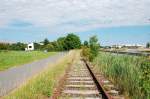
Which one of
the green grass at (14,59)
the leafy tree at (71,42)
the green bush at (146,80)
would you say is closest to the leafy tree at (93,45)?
the green grass at (14,59)

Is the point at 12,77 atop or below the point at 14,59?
below

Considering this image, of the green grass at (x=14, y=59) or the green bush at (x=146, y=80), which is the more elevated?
the green bush at (x=146, y=80)

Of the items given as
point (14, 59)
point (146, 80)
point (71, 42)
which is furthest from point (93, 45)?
point (71, 42)

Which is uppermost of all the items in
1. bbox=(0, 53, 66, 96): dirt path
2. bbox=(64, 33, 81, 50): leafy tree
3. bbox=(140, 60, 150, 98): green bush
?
bbox=(64, 33, 81, 50): leafy tree

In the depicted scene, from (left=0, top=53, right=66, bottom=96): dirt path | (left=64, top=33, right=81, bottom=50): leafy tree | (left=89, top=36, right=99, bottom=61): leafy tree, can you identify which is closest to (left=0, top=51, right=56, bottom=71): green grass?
(left=0, top=53, right=66, bottom=96): dirt path

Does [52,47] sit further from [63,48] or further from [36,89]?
[36,89]

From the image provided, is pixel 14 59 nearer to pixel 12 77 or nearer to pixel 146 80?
→ pixel 12 77

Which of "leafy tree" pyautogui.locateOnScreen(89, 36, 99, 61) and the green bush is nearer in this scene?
the green bush

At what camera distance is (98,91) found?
13.5 meters

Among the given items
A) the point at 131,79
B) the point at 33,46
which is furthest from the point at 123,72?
the point at 33,46

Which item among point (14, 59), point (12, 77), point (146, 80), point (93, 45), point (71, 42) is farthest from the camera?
point (71, 42)

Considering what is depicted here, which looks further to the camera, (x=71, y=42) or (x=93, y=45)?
(x=71, y=42)

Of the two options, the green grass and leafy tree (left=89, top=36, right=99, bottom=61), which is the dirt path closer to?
the green grass

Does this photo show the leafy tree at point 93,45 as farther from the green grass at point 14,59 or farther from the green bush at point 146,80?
the green bush at point 146,80
